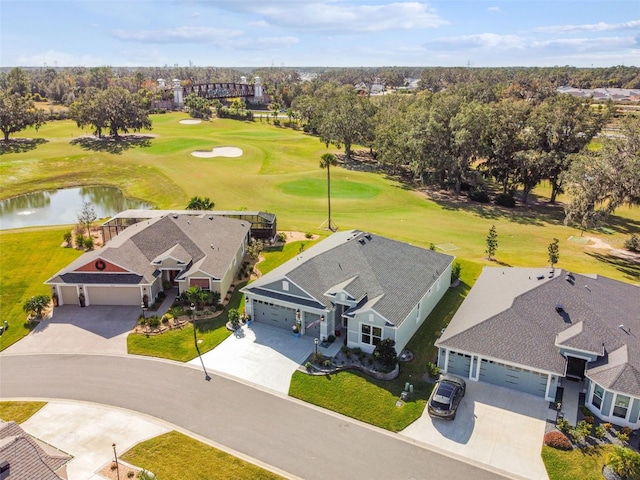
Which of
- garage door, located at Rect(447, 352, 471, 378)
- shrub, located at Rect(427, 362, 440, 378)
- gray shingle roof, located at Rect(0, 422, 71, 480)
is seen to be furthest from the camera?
garage door, located at Rect(447, 352, 471, 378)

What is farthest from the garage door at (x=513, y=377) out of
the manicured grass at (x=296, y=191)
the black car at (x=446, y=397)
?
the manicured grass at (x=296, y=191)

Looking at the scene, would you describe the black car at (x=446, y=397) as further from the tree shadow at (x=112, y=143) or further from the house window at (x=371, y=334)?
the tree shadow at (x=112, y=143)

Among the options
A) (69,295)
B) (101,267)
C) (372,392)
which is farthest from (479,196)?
(69,295)

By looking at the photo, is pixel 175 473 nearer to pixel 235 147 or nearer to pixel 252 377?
pixel 252 377

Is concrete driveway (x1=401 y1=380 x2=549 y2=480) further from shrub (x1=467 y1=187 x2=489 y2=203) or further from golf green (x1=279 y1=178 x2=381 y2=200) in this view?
shrub (x1=467 y1=187 x2=489 y2=203)

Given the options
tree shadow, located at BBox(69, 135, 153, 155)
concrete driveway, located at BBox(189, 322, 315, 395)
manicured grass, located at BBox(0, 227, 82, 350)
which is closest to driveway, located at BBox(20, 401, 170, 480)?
concrete driveway, located at BBox(189, 322, 315, 395)

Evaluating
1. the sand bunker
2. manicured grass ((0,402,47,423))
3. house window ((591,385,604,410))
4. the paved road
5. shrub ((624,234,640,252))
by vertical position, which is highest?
the sand bunker
